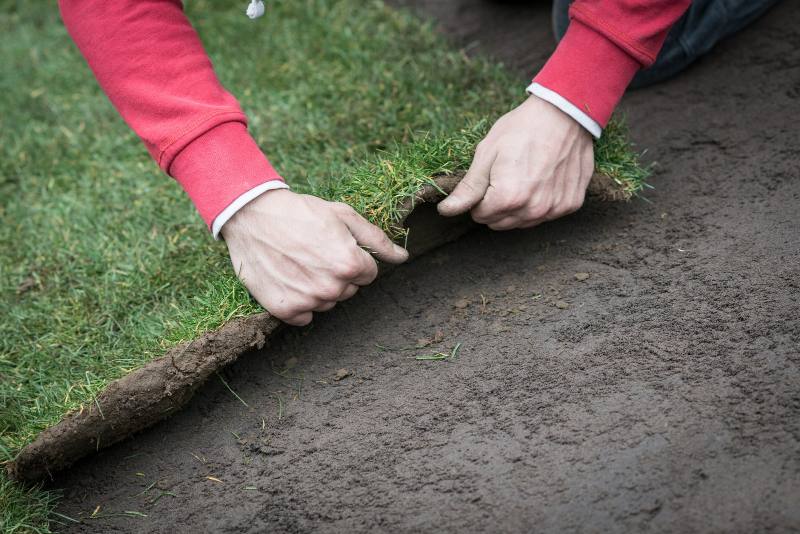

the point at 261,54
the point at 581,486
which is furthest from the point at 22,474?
the point at 261,54

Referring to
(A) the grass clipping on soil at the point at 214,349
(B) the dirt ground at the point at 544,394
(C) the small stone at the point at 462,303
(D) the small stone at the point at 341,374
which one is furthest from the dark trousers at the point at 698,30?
(D) the small stone at the point at 341,374

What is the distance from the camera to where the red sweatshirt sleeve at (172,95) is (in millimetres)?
2039

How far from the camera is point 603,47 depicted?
2.10 m

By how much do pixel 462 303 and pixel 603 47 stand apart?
2.62 ft

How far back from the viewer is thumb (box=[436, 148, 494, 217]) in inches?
80.1

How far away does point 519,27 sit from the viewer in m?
3.44

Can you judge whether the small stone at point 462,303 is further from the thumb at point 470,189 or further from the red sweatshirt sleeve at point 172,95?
the red sweatshirt sleeve at point 172,95

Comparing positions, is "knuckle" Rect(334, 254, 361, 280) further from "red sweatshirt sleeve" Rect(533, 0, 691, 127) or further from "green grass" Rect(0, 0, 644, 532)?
"red sweatshirt sleeve" Rect(533, 0, 691, 127)

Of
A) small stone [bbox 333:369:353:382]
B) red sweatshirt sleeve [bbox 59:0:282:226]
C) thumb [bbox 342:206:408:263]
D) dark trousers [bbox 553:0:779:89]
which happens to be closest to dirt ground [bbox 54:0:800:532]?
small stone [bbox 333:369:353:382]

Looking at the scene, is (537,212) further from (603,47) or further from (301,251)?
(301,251)

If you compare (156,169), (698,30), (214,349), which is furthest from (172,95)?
(698,30)

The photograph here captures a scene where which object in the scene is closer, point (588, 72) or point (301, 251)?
point (301, 251)

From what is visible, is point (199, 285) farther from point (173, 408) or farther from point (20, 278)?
point (20, 278)

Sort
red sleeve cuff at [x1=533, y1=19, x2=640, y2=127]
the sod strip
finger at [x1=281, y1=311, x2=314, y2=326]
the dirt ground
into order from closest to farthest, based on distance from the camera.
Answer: the dirt ground
the sod strip
finger at [x1=281, y1=311, x2=314, y2=326]
red sleeve cuff at [x1=533, y1=19, x2=640, y2=127]
